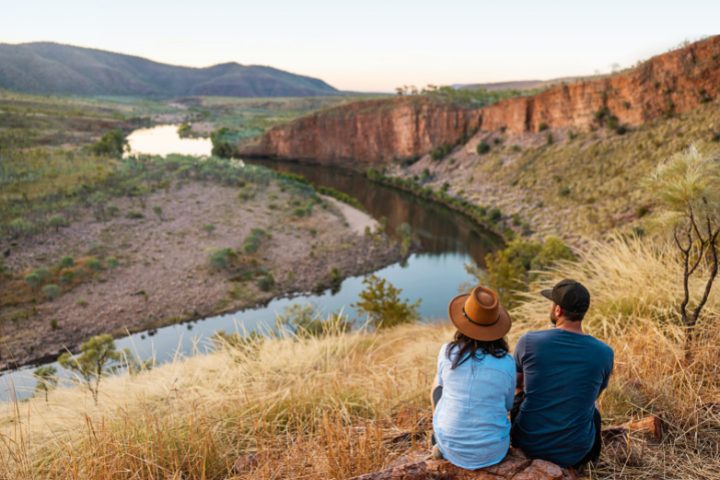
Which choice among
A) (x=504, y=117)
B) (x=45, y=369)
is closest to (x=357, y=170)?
(x=504, y=117)

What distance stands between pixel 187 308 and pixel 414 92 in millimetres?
46322

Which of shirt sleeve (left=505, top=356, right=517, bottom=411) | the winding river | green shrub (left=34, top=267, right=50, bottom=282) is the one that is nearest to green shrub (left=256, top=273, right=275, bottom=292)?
the winding river

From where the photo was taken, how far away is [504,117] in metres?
40.1

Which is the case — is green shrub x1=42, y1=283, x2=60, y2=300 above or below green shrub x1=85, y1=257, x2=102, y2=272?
below

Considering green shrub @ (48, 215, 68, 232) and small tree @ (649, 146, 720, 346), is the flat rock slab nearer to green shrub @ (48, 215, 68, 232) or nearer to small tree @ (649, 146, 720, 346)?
small tree @ (649, 146, 720, 346)

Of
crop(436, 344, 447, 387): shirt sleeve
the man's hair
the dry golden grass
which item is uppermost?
the man's hair

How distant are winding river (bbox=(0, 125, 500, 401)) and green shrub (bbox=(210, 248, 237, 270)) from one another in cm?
337

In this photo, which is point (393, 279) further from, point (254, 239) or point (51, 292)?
point (51, 292)

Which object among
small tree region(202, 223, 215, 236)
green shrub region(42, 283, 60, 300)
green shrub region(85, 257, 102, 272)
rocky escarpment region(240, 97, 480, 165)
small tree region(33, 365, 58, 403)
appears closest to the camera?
small tree region(33, 365, 58, 403)

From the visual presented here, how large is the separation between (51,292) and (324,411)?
17.1 meters

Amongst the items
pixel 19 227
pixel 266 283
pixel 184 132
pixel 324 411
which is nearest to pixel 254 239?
pixel 266 283

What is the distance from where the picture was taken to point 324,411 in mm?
2754

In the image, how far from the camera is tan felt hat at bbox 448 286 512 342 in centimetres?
229

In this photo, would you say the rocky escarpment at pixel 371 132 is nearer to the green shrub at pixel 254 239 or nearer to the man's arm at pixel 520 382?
the green shrub at pixel 254 239
